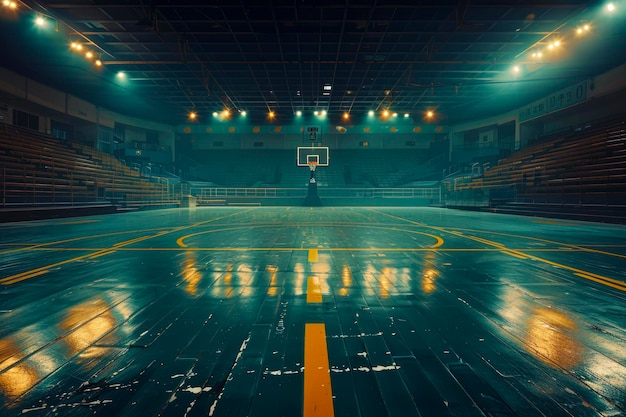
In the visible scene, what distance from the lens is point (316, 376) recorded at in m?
1.67

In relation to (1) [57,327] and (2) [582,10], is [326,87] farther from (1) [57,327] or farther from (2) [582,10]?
(1) [57,327]

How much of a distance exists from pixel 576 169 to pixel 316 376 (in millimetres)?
19927

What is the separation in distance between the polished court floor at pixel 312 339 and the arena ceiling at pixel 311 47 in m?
11.9

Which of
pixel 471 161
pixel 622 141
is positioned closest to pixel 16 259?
pixel 622 141

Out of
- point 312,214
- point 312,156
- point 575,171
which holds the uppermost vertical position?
point 312,156

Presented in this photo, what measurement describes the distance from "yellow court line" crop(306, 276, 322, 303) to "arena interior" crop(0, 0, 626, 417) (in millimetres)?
55

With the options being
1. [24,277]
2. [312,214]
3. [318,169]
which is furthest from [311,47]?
[318,169]

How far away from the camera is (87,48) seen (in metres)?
15.5

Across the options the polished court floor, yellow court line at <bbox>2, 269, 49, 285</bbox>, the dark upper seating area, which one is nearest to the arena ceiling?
yellow court line at <bbox>2, 269, 49, 285</bbox>

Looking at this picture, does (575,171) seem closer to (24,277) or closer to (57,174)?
(24,277)

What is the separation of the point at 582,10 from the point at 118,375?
1815 centimetres

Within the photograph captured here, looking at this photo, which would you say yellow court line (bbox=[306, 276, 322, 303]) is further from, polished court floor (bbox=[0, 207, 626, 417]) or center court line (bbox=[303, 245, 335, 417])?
center court line (bbox=[303, 245, 335, 417])

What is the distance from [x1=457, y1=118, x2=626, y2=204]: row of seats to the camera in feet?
44.6

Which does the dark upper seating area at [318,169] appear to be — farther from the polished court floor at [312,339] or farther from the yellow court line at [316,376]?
the yellow court line at [316,376]
